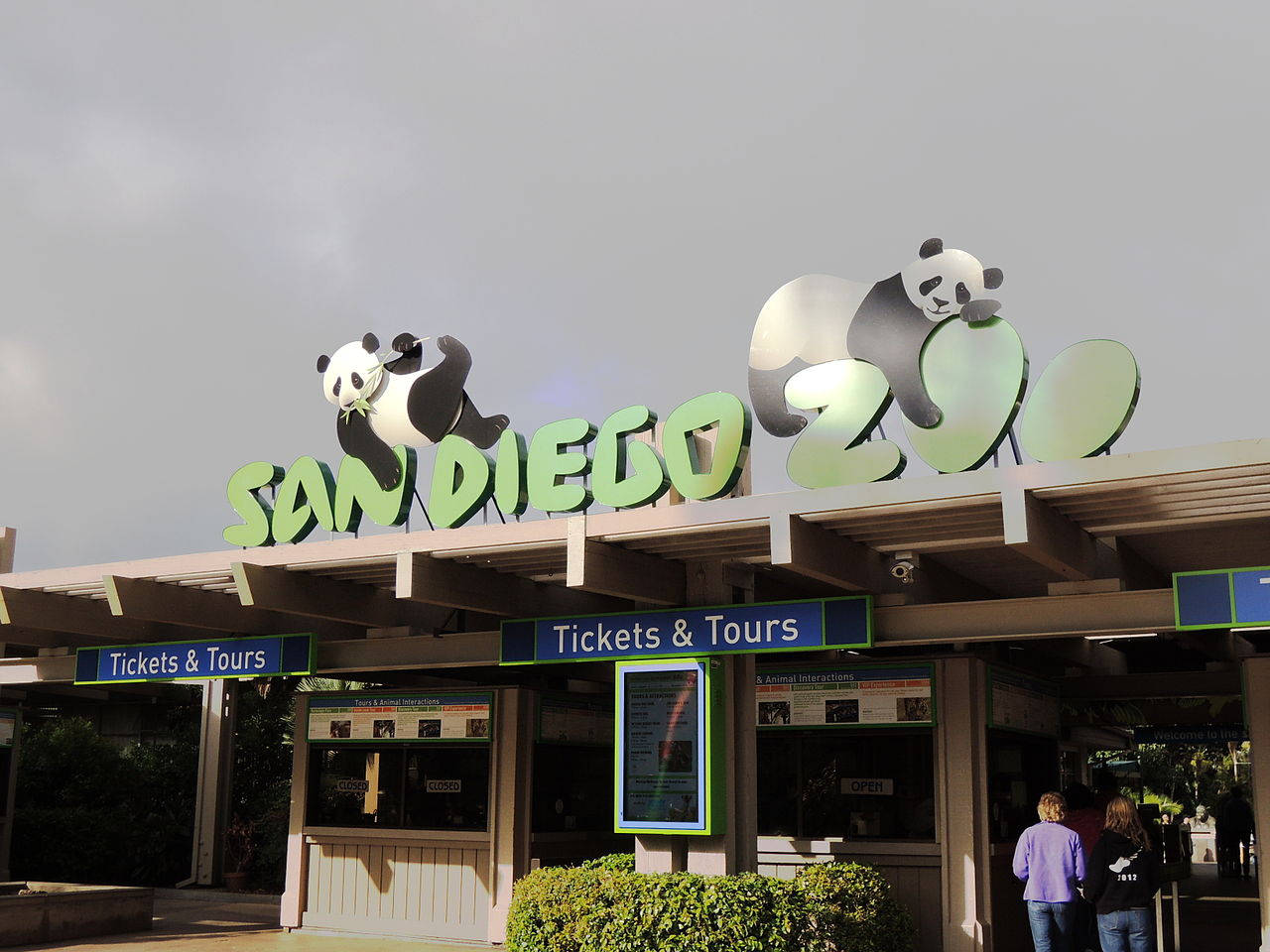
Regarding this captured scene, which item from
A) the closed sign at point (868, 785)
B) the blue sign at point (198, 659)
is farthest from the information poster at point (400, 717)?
the closed sign at point (868, 785)

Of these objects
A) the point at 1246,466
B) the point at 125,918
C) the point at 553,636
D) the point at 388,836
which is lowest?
the point at 125,918

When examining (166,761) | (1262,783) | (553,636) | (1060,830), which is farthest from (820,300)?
(166,761)

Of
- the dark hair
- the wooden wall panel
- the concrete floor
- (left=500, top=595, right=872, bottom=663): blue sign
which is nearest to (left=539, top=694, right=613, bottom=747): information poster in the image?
the wooden wall panel

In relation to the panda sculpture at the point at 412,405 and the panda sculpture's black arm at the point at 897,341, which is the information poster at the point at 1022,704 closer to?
the panda sculpture's black arm at the point at 897,341

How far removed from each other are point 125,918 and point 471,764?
3.98 m

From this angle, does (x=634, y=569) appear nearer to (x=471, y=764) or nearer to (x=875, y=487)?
(x=875, y=487)

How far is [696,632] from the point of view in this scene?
10266mm

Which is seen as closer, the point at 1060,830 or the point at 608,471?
the point at 1060,830

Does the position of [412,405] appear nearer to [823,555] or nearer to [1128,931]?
[823,555]

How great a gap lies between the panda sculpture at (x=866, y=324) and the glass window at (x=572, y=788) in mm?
5340

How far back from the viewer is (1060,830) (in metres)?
9.29

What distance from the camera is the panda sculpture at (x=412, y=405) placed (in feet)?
41.8

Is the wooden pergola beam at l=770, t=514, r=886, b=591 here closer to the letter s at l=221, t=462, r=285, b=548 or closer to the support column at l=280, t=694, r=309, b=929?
the letter s at l=221, t=462, r=285, b=548

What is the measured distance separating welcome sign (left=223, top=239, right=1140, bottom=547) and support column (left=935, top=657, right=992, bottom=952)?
3.02 meters
